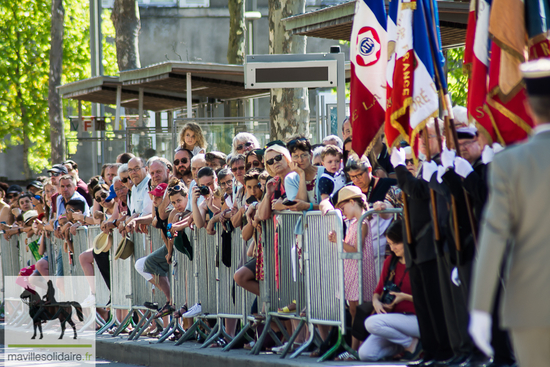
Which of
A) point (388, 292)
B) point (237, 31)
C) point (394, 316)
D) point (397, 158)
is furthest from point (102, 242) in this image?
Result: point (237, 31)

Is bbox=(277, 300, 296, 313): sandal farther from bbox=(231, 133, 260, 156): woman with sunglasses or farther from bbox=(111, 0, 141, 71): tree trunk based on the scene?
bbox=(111, 0, 141, 71): tree trunk

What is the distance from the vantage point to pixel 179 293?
A: 10.2 meters

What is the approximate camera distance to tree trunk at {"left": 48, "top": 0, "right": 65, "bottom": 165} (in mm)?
27203

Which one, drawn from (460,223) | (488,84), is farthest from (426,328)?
(488,84)

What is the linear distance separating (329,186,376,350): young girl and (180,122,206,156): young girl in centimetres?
397

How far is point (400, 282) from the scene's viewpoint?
23.3 ft

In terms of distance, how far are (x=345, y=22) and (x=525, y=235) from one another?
26.2ft

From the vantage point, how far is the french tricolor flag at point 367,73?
7.80 m

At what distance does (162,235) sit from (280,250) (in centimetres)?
238

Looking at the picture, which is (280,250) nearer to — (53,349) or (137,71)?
(53,349)

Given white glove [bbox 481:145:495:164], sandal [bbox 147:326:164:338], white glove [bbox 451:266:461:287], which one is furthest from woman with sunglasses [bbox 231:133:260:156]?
white glove [bbox 481:145:495:164]

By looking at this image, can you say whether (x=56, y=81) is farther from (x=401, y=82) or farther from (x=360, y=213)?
(x=401, y=82)

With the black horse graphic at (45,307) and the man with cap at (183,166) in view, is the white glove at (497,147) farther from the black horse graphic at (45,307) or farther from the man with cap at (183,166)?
the black horse graphic at (45,307)

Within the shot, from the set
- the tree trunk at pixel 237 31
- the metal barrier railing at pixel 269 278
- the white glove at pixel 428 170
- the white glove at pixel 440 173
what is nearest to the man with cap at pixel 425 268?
the white glove at pixel 428 170
